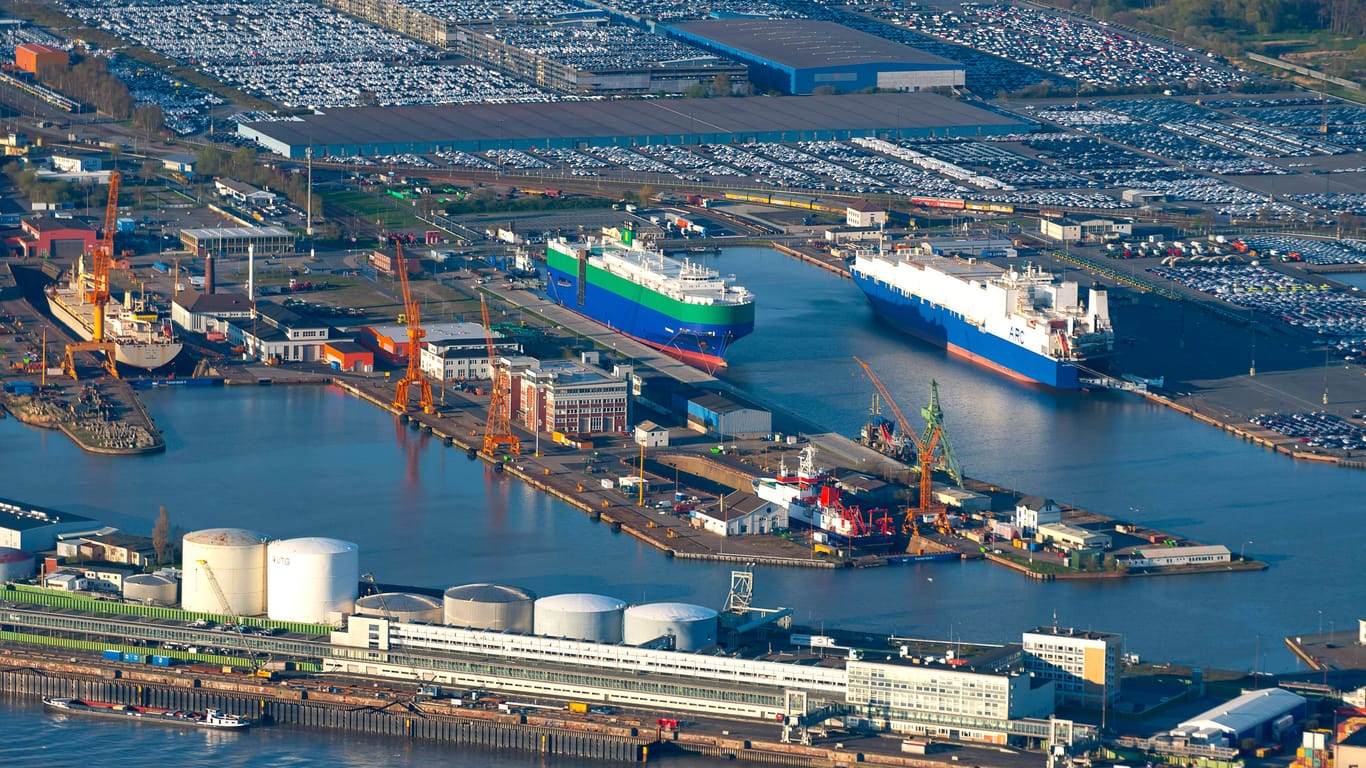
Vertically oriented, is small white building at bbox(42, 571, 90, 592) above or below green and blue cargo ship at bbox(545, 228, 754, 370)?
below

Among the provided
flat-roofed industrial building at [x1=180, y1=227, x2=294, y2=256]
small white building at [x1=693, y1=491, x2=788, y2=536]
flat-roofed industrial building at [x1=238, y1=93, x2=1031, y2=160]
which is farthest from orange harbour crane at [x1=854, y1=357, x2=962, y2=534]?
flat-roofed industrial building at [x1=238, y1=93, x2=1031, y2=160]

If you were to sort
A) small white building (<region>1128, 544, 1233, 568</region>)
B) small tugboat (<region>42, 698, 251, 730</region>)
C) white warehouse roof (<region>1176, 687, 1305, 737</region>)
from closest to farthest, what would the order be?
1. white warehouse roof (<region>1176, 687, 1305, 737</region>)
2. small tugboat (<region>42, 698, 251, 730</region>)
3. small white building (<region>1128, 544, 1233, 568</region>)

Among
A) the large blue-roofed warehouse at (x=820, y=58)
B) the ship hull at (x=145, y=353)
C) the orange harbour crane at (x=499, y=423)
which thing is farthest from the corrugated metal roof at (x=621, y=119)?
the orange harbour crane at (x=499, y=423)

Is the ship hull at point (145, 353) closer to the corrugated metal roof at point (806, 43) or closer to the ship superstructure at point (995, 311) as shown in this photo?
the ship superstructure at point (995, 311)

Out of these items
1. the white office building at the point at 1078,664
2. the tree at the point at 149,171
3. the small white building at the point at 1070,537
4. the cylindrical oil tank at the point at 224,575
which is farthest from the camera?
the tree at the point at 149,171

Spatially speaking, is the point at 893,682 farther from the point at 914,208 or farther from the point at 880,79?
the point at 880,79

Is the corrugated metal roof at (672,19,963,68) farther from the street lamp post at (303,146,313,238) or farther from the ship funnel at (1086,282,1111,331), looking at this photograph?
the ship funnel at (1086,282,1111,331)

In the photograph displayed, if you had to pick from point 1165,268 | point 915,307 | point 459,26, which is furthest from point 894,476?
point 459,26
